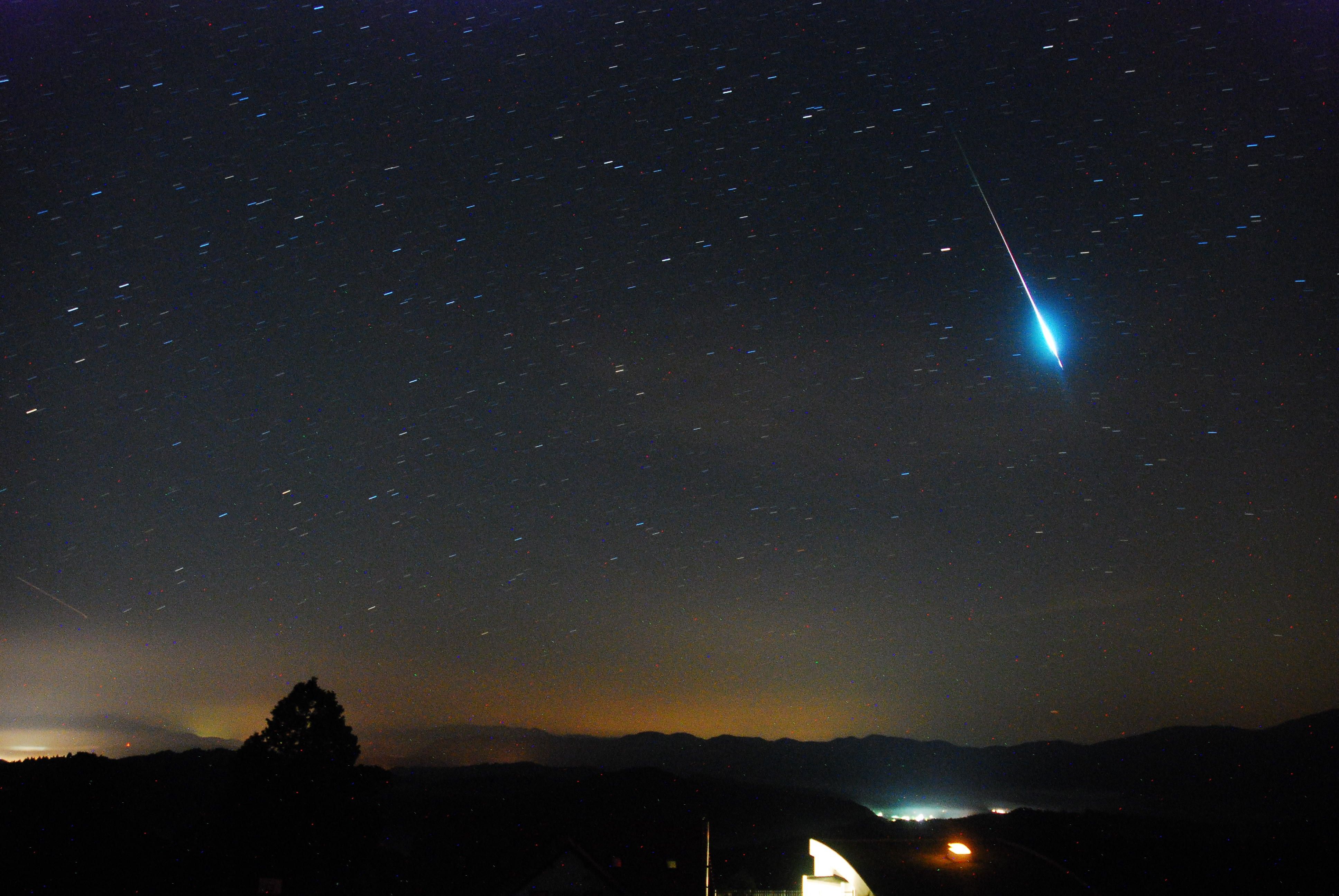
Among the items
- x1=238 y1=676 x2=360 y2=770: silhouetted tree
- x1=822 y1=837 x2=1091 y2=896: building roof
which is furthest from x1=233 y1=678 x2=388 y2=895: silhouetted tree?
→ x1=822 y1=837 x2=1091 y2=896: building roof

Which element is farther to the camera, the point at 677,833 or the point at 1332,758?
the point at 1332,758

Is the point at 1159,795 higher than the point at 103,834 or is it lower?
lower

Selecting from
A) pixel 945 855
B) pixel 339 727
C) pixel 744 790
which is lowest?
pixel 744 790

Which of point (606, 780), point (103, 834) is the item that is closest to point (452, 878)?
point (103, 834)

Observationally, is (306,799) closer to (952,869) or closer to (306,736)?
(306,736)

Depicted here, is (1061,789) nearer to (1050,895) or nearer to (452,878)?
(452,878)

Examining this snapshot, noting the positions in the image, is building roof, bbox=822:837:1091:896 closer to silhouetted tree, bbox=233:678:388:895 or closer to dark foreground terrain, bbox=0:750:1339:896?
dark foreground terrain, bbox=0:750:1339:896
